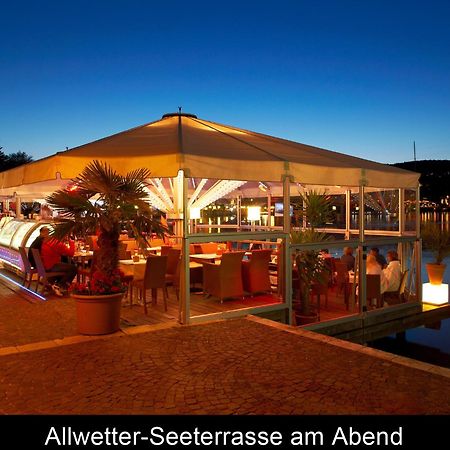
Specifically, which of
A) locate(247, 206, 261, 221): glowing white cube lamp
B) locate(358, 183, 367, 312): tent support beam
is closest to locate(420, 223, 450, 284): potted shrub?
locate(358, 183, 367, 312): tent support beam

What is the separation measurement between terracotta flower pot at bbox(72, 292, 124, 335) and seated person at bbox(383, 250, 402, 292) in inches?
227

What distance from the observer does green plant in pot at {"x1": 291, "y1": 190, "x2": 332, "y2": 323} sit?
8.09 metres

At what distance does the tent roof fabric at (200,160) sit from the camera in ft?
21.6

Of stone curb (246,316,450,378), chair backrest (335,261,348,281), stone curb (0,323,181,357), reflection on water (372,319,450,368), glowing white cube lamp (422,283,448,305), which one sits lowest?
reflection on water (372,319,450,368)

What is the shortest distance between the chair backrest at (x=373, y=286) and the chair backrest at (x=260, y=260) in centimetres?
205

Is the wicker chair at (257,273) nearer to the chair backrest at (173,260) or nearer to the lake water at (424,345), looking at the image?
the chair backrest at (173,260)

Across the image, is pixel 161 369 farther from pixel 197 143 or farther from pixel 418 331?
pixel 418 331

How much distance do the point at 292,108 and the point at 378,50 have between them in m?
14.4

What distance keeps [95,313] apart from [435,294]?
8.09 meters

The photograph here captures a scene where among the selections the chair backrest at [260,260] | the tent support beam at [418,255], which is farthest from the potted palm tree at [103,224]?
the tent support beam at [418,255]

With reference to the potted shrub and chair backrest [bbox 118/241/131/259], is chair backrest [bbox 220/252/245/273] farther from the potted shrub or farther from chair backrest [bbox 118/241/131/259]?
the potted shrub

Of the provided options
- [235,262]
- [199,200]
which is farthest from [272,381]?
[199,200]

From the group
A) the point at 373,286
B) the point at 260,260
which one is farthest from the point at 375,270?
the point at 260,260

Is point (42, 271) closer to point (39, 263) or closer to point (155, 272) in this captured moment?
point (39, 263)
